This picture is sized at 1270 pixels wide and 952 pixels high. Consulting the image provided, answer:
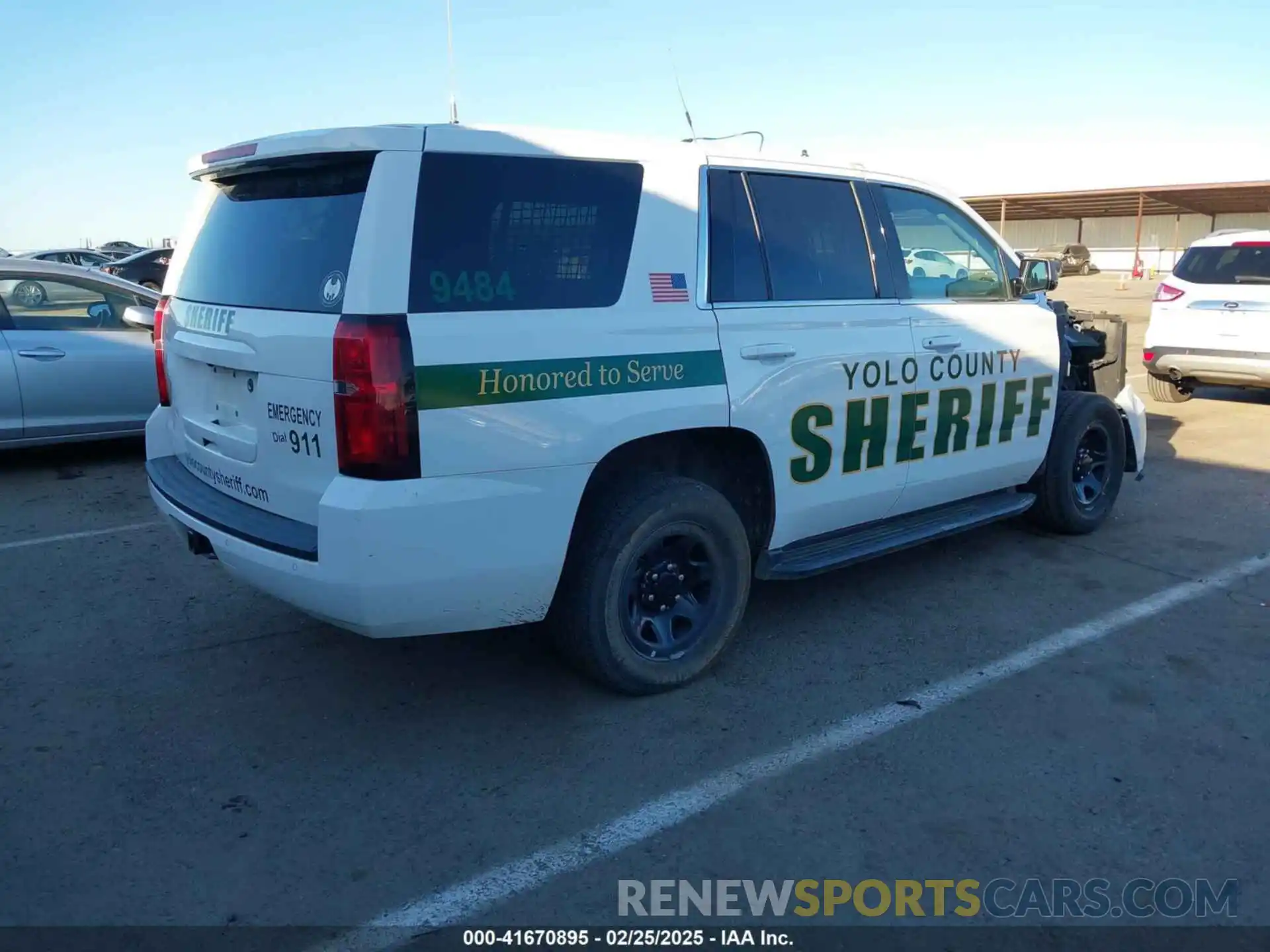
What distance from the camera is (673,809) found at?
322 centimetres

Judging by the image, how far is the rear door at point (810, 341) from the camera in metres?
4.03

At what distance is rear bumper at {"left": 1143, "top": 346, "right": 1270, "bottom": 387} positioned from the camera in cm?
935

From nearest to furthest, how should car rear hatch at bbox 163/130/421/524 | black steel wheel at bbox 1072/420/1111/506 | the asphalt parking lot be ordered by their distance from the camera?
the asphalt parking lot
car rear hatch at bbox 163/130/421/524
black steel wheel at bbox 1072/420/1111/506

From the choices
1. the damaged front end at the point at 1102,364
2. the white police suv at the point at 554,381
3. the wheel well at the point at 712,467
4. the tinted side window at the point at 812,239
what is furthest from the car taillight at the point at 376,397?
the damaged front end at the point at 1102,364

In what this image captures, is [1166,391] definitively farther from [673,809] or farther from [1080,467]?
[673,809]

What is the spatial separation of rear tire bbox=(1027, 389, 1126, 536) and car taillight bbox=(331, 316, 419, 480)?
3.91 metres

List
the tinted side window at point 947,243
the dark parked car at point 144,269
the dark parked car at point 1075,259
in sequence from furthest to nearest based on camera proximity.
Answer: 1. the dark parked car at point 1075,259
2. the dark parked car at point 144,269
3. the tinted side window at point 947,243

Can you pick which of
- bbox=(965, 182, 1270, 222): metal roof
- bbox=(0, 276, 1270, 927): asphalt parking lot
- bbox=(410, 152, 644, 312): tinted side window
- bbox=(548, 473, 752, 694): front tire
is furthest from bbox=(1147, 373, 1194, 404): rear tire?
bbox=(965, 182, 1270, 222): metal roof

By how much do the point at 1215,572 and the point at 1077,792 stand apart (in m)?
2.71

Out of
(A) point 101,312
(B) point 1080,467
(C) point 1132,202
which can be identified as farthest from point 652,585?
(C) point 1132,202

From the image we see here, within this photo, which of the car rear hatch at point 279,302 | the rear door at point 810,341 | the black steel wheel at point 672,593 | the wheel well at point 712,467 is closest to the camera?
the car rear hatch at point 279,302

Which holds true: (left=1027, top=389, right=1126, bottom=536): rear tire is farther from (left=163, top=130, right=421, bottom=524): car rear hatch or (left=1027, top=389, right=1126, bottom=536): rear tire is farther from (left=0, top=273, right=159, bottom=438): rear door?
(left=0, top=273, right=159, bottom=438): rear door

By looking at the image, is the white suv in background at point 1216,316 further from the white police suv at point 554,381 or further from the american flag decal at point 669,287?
the american flag decal at point 669,287

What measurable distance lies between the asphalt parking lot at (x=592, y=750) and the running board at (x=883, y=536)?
1.19 ft
